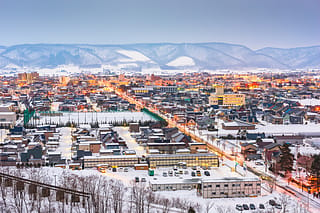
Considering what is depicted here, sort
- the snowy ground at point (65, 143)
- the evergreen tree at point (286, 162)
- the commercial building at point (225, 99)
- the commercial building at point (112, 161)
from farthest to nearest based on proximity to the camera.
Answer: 1. the commercial building at point (225, 99)
2. the snowy ground at point (65, 143)
3. the commercial building at point (112, 161)
4. the evergreen tree at point (286, 162)

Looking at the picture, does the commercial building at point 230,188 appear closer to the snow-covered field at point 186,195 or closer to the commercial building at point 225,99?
the snow-covered field at point 186,195

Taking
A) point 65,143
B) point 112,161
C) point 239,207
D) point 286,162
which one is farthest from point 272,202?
point 65,143

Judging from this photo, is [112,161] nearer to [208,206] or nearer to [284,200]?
[208,206]

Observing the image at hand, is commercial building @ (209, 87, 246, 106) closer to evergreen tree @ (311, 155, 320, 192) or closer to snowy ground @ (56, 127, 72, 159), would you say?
snowy ground @ (56, 127, 72, 159)

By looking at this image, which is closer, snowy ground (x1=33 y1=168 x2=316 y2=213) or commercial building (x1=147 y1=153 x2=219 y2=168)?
snowy ground (x1=33 y1=168 x2=316 y2=213)

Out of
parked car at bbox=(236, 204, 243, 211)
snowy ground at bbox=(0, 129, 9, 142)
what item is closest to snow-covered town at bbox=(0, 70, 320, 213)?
parked car at bbox=(236, 204, 243, 211)

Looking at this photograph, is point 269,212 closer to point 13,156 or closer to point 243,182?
point 243,182

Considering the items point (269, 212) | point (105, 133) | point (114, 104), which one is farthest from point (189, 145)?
point (114, 104)

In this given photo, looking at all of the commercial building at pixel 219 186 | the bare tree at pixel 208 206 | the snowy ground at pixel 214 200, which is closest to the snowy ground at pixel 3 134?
the snowy ground at pixel 214 200

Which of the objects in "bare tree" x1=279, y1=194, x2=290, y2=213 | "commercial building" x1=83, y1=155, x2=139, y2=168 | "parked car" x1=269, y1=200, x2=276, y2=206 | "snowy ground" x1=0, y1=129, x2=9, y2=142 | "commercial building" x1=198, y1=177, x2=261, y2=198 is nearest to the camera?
"bare tree" x1=279, y1=194, x2=290, y2=213

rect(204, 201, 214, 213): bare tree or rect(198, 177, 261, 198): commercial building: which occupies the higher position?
rect(198, 177, 261, 198): commercial building

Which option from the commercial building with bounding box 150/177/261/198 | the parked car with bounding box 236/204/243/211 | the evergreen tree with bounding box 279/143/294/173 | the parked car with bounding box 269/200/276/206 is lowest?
the parked car with bounding box 236/204/243/211
